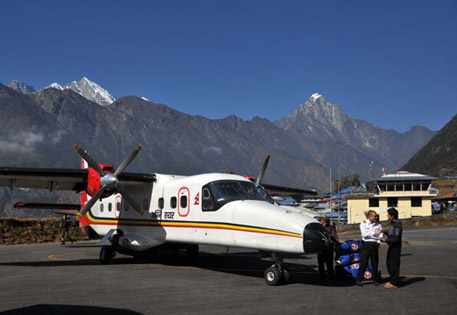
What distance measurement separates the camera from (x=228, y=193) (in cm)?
1403

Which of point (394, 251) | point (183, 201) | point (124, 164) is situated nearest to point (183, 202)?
point (183, 201)

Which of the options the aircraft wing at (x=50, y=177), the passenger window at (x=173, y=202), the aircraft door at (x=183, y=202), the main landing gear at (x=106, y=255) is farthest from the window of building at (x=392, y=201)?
the aircraft door at (x=183, y=202)

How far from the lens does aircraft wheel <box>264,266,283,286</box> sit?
38.7 feet

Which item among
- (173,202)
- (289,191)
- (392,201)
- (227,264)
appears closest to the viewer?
(173,202)

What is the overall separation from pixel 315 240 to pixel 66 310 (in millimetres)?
5692

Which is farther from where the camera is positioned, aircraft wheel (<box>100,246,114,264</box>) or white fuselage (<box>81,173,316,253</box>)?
aircraft wheel (<box>100,246,114,264</box>)

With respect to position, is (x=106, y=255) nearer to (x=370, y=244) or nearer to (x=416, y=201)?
(x=370, y=244)

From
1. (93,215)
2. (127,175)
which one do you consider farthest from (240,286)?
(93,215)

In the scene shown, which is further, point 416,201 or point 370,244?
point 416,201

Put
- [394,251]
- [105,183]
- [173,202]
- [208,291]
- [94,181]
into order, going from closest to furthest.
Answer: [208,291], [394,251], [173,202], [105,183], [94,181]

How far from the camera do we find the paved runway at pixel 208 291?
923cm

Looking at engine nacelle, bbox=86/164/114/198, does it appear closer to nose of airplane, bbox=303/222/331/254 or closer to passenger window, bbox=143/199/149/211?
passenger window, bbox=143/199/149/211

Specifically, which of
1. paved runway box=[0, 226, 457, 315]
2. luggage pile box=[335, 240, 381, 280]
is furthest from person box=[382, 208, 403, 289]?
luggage pile box=[335, 240, 381, 280]

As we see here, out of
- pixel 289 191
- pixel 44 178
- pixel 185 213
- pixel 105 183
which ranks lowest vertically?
pixel 185 213
